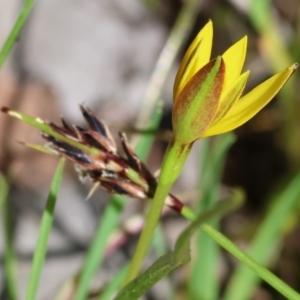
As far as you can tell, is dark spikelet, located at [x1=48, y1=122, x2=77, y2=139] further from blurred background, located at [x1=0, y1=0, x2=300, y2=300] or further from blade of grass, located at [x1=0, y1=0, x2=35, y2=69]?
blurred background, located at [x1=0, y1=0, x2=300, y2=300]

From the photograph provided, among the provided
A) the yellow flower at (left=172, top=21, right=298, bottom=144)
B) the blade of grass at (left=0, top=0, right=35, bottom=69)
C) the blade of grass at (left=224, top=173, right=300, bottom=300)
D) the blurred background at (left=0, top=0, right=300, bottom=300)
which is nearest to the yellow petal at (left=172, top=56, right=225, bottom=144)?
the yellow flower at (left=172, top=21, right=298, bottom=144)

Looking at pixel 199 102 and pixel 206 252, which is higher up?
pixel 199 102

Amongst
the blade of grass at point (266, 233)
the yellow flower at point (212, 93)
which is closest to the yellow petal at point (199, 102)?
the yellow flower at point (212, 93)

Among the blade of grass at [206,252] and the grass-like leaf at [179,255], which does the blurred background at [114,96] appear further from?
the grass-like leaf at [179,255]

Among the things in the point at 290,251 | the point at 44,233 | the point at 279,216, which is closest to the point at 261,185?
the point at 290,251

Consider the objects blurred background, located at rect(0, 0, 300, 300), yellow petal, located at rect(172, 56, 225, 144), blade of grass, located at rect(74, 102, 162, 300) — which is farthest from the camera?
blurred background, located at rect(0, 0, 300, 300)

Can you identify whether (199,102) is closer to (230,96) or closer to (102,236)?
(230,96)

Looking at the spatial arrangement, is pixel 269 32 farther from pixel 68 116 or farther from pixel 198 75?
pixel 198 75

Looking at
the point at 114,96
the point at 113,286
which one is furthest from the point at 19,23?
the point at 114,96
